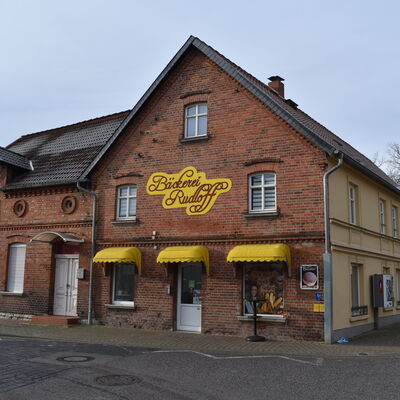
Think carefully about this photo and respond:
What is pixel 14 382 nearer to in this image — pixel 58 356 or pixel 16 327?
pixel 58 356

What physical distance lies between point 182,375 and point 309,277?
21.1 ft

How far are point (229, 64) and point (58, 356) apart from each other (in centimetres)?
1091

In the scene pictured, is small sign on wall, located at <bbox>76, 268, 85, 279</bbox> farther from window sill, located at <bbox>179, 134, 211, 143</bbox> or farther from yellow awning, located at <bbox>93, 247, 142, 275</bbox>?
window sill, located at <bbox>179, 134, 211, 143</bbox>

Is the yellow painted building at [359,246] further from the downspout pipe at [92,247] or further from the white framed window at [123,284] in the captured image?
the downspout pipe at [92,247]

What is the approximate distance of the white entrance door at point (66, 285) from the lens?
19375mm

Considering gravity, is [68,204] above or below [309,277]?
above

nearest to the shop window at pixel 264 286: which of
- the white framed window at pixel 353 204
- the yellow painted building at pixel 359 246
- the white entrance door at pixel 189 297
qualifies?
the yellow painted building at pixel 359 246

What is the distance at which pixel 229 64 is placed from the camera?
17.0m

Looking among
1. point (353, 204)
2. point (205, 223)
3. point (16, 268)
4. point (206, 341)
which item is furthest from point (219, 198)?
point (16, 268)

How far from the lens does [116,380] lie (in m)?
8.84

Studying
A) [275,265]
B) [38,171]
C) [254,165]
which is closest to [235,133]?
[254,165]

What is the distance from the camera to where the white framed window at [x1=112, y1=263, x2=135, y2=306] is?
17906 millimetres

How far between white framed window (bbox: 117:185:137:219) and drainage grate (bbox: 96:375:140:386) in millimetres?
9596

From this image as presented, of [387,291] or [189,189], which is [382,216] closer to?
[387,291]
